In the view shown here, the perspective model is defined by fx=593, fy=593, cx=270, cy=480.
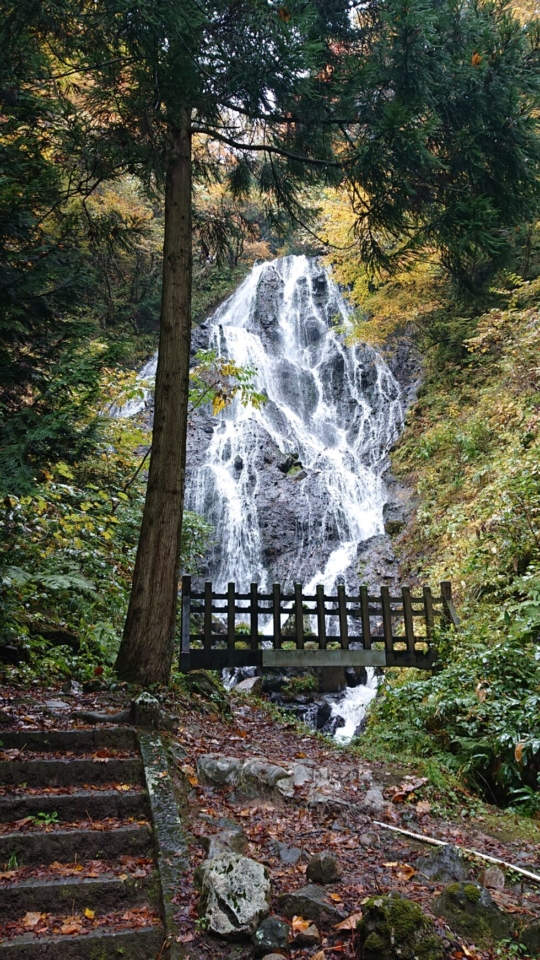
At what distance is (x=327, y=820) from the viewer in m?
3.92

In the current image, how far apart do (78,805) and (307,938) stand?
5.11ft

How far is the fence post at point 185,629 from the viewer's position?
741 cm

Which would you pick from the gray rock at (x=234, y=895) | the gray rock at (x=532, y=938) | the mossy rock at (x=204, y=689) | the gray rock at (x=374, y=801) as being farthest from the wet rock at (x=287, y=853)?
the mossy rock at (x=204, y=689)

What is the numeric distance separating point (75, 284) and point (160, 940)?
4.08m

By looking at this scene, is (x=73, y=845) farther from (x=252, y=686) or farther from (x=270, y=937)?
(x=252, y=686)

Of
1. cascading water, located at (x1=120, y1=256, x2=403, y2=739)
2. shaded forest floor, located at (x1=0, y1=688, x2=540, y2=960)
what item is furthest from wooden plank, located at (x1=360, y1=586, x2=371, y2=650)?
cascading water, located at (x1=120, y1=256, x2=403, y2=739)

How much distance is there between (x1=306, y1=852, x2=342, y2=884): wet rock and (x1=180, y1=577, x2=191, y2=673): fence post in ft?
14.6

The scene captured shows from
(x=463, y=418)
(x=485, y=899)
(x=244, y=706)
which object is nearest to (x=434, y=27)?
(x=485, y=899)

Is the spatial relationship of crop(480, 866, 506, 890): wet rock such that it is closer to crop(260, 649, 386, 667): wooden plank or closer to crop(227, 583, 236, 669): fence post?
crop(260, 649, 386, 667): wooden plank

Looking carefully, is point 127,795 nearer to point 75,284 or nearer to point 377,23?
point 75,284

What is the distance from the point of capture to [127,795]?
356 centimetres

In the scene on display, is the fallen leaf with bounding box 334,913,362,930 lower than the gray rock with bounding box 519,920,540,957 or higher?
higher

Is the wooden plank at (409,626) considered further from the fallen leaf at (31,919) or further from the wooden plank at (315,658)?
the fallen leaf at (31,919)

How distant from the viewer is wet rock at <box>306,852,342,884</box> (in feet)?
10.1
